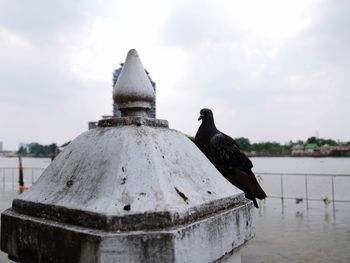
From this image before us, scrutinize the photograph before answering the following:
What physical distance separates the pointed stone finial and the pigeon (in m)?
1.64

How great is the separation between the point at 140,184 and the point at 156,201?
11 centimetres

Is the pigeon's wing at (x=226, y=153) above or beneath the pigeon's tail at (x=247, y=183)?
above

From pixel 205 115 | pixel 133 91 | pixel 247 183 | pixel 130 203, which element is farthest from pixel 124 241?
pixel 205 115

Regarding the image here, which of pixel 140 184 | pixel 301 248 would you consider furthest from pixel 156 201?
pixel 301 248

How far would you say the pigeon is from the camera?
3188mm

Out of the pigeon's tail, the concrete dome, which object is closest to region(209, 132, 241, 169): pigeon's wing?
the pigeon's tail

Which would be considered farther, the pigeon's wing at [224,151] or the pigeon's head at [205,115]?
the pigeon's head at [205,115]

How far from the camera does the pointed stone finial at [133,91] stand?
171cm

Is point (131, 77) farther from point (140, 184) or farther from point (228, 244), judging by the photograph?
point (228, 244)

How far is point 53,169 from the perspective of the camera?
170 cm

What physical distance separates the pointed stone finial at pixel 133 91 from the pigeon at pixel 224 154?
1.64 metres

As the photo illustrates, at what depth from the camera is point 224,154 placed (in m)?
3.27

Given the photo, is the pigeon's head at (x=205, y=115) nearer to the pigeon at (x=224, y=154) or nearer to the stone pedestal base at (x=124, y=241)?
the pigeon at (x=224, y=154)

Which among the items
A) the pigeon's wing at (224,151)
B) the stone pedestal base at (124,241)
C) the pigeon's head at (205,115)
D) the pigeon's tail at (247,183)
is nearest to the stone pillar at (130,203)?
the stone pedestal base at (124,241)
